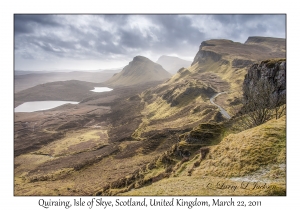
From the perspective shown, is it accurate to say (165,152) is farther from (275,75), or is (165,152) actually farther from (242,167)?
(275,75)

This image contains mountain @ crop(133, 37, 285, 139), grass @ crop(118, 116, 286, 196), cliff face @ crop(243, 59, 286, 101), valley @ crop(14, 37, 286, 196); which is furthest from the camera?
mountain @ crop(133, 37, 285, 139)

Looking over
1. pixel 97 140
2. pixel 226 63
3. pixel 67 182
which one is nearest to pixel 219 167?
pixel 67 182

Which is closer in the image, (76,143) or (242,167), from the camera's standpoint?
(242,167)

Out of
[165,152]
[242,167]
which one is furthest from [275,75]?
[242,167]

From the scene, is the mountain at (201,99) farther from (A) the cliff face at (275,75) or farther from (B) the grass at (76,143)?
(A) the cliff face at (275,75)

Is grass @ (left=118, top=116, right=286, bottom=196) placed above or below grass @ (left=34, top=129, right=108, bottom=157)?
above

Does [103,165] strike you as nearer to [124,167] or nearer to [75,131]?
[124,167]

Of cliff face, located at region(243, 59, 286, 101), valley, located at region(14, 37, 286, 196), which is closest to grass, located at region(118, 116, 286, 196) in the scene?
valley, located at region(14, 37, 286, 196)

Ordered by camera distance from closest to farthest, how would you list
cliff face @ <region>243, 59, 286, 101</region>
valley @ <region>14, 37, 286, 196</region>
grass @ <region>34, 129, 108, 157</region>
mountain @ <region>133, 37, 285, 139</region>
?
valley @ <region>14, 37, 286, 196</region> < cliff face @ <region>243, 59, 286, 101</region> < grass @ <region>34, 129, 108, 157</region> < mountain @ <region>133, 37, 285, 139</region>

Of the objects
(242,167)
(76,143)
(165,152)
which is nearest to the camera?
(242,167)

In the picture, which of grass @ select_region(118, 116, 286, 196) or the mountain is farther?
the mountain

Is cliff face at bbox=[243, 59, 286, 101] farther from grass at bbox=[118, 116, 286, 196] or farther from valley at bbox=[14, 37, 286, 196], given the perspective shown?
grass at bbox=[118, 116, 286, 196]

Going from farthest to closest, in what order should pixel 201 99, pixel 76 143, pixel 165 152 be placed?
Result: 1. pixel 201 99
2. pixel 76 143
3. pixel 165 152
